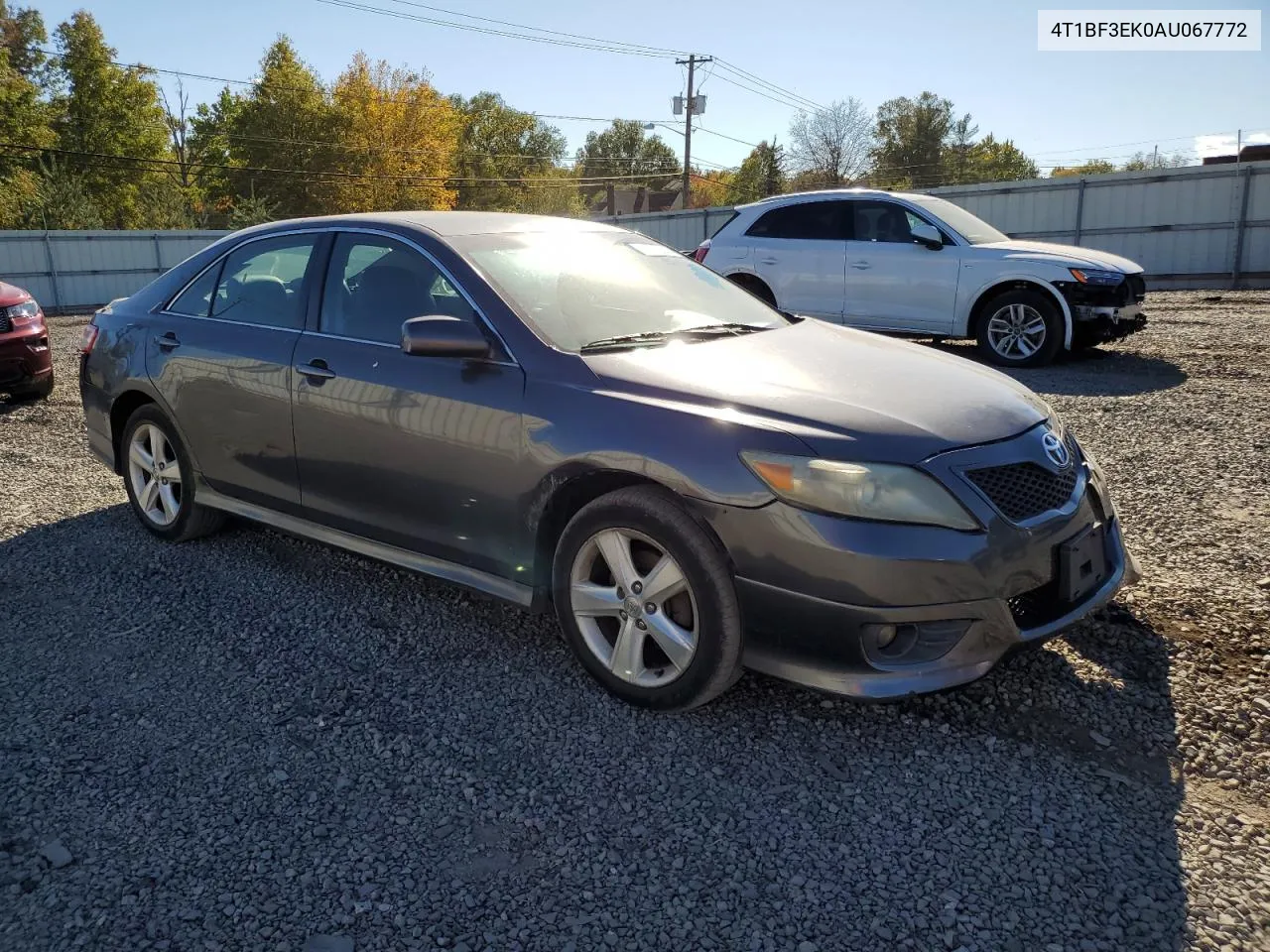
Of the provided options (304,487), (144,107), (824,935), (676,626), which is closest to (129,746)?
(304,487)

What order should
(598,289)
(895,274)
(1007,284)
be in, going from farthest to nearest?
(895,274), (1007,284), (598,289)

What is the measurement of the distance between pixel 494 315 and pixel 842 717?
187cm

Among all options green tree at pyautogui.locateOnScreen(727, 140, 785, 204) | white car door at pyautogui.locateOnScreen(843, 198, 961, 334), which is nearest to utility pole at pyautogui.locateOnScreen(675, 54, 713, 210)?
green tree at pyautogui.locateOnScreen(727, 140, 785, 204)

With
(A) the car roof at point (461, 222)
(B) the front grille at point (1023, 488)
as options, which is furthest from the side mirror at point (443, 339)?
(B) the front grille at point (1023, 488)

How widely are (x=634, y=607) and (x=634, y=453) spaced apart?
502 mm

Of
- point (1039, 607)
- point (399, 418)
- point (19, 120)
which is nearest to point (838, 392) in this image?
point (1039, 607)

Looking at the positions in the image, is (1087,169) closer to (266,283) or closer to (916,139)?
(916,139)

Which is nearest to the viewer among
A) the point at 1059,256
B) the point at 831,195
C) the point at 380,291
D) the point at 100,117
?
the point at 380,291

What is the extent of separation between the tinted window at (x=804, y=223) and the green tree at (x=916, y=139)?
7066 centimetres

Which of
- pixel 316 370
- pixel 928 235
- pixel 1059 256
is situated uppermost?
pixel 928 235

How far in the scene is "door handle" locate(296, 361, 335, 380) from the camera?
12.8 feet

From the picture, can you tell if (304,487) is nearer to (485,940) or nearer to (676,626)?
(676,626)

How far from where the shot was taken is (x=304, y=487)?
13.4ft

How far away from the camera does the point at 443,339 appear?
335 cm
